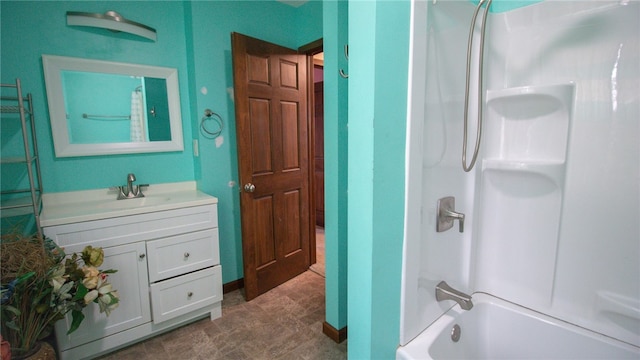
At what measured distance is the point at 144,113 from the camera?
2.10m

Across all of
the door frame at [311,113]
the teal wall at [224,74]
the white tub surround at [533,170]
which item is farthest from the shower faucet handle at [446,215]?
the teal wall at [224,74]

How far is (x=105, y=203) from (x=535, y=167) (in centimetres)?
234

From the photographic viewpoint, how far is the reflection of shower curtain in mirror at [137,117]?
6.75 feet

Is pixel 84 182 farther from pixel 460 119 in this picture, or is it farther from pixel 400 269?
pixel 460 119

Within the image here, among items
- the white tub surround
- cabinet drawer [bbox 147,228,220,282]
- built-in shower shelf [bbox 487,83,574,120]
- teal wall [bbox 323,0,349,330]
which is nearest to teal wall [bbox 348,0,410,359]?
the white tub surround

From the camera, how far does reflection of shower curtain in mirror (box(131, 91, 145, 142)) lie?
2.06m

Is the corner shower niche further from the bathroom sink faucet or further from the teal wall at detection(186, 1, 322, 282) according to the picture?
the bathroom sink faucet

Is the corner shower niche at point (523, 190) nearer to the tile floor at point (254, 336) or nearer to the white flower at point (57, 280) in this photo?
the tile floor at point (254, 336)

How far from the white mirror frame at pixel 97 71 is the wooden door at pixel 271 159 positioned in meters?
0.53

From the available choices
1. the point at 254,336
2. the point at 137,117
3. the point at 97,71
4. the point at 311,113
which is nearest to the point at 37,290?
the point at 254,336

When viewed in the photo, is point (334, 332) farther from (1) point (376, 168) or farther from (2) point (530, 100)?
(2) point (530, 100)

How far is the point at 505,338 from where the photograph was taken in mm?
1325

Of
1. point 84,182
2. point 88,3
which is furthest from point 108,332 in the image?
point 88,3

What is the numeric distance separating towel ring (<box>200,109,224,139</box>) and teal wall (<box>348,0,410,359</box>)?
5.49ft
